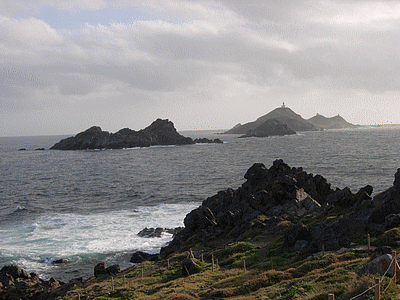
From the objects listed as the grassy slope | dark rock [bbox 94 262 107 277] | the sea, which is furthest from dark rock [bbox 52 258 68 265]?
the grassy slope

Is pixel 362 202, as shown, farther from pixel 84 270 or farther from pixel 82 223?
pixel 82 223

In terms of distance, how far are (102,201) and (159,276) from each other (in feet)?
142

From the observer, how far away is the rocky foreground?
67.8 ft

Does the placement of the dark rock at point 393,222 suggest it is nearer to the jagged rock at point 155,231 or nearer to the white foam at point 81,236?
the white foam at point 81,236

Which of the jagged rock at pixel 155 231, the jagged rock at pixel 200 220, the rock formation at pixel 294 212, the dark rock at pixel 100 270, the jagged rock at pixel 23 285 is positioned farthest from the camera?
the jagged rock at pixel 155 231

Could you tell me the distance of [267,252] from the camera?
104 feet

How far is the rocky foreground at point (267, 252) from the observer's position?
20.7 metres

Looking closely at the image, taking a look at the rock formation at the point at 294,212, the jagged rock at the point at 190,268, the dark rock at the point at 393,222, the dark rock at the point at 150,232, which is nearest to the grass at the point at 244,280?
the jagged rock at the point at 190,268

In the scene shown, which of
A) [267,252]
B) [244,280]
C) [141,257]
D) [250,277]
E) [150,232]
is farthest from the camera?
[150,232]

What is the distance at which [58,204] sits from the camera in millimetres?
68562

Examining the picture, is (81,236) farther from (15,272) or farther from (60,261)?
(15,272)

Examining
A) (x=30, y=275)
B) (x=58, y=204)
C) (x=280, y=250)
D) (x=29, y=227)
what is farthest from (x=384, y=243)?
(x=58, y=204)

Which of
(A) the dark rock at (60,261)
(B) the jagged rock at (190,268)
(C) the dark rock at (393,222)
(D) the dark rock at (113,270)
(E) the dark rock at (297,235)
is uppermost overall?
(C) the dark rock at (393,222)

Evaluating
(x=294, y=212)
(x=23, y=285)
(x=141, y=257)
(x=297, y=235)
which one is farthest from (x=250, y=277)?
(x=23, y=285)
